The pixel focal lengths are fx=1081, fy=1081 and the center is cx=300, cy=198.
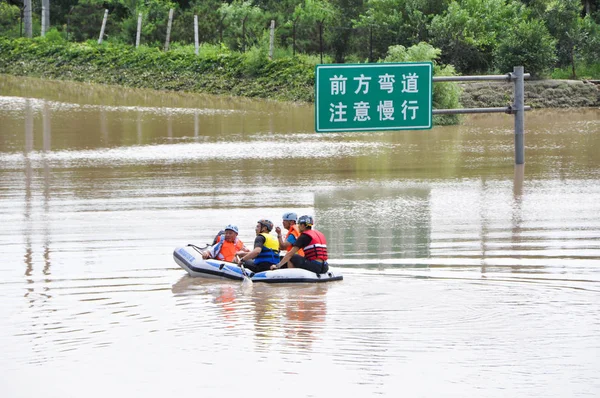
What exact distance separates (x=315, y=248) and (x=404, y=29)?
3089 cm

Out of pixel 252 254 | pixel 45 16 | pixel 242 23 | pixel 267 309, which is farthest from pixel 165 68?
pixel 267 309

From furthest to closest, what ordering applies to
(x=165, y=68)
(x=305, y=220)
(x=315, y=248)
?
(x=165, y=68), (x=305, y=220), (x=315, y=248)

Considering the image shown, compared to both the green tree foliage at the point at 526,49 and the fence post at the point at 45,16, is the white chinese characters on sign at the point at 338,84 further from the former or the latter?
the fence post at the point at 45,16

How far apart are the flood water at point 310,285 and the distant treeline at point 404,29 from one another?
1285 centimetres

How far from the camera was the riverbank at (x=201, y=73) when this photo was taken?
136 ft

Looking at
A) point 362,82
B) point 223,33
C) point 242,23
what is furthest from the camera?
point 223,33

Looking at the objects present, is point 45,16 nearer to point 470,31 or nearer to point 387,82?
point 470,31

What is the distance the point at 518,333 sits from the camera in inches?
451

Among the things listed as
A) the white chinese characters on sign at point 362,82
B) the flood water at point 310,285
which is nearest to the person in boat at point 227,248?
the flood water at point 310,285

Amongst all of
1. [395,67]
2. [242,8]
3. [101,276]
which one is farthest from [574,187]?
[242,8]

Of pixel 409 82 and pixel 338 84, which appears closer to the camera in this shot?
pixel 338 84

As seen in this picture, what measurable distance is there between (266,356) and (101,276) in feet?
14.0

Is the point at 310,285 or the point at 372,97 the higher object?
the point at 372,97

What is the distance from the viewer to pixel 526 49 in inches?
1649
